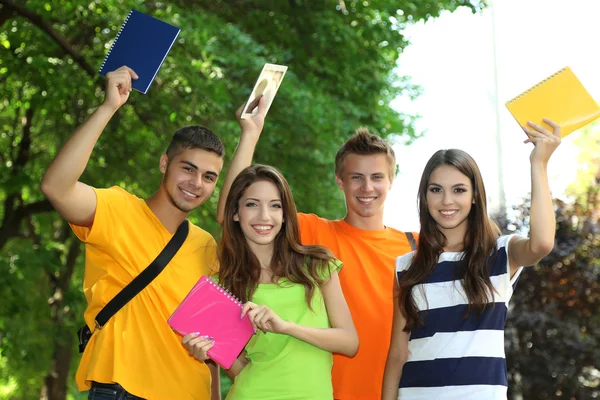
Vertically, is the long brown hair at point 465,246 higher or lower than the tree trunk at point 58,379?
higher

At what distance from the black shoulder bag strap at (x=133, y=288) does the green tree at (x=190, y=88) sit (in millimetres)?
5881

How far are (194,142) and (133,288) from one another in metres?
0.83

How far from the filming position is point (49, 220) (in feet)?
49.2

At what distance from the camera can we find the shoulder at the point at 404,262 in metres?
4.12

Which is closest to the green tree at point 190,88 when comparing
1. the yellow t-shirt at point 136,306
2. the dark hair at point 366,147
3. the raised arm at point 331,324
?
the dark hair at point 366,147

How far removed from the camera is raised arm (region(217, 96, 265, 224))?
4.55 meters

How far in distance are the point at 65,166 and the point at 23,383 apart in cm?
1298

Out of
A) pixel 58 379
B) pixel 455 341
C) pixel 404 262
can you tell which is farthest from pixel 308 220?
pixel 58 379

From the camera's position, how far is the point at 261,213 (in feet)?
13.4

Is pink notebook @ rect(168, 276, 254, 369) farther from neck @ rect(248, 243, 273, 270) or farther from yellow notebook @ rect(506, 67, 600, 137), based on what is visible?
yellow notebook @ rect(506, 67, 600, 137)

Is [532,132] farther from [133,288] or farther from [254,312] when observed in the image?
[133,288]

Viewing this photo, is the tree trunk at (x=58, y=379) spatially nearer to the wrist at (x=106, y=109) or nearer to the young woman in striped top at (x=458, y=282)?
the wrist at (x=106, y=109)

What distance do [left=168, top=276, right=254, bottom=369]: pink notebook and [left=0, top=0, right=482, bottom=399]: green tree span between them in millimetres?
6346

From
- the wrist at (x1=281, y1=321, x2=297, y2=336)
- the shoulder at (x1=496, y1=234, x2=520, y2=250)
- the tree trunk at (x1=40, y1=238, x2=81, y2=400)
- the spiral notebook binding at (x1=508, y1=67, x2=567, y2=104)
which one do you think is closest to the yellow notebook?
the spiral notebook binding at (x1=508, y1=67, x2=567, y2=104)
